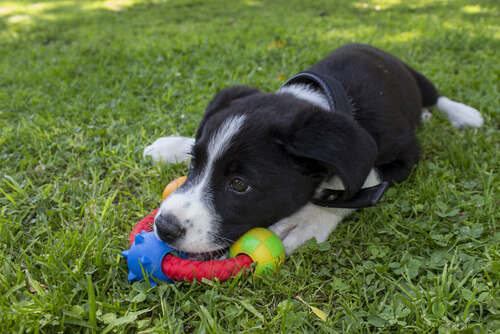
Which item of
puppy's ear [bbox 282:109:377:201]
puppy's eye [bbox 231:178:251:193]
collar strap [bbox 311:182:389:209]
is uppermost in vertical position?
puppy's ear [bbox 282:109:377:201]

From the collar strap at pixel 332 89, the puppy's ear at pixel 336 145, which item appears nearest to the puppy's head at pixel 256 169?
the puppy's ear at pixel 336 145

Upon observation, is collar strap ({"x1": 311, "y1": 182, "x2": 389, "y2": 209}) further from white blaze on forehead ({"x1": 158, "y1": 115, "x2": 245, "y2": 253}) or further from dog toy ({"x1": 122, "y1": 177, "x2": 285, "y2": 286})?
white blaze on forehead ({"x1": 158, "y1": 115, "x2": 245, "y2": 253})

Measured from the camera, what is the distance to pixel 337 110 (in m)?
2.50

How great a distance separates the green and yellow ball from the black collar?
1.42ft

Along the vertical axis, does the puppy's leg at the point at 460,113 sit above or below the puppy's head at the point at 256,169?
below

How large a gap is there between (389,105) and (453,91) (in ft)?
6.60

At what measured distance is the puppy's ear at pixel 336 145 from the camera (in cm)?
199

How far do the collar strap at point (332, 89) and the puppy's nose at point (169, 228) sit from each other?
1173 mm

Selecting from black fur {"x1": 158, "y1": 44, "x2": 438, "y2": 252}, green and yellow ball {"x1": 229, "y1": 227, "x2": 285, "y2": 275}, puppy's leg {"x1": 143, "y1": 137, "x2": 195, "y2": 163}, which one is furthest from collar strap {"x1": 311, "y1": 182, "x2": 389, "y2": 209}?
puppy's leg {"x1": 143, "y1": 137, "x2": 195, "y2": 163}

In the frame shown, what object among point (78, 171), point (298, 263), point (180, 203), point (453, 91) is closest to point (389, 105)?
point (298, 263)

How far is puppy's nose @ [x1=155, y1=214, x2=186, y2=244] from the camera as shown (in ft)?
6.70

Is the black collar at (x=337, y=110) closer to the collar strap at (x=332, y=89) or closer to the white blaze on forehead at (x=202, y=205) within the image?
the collar strap at (x=332, y=89)

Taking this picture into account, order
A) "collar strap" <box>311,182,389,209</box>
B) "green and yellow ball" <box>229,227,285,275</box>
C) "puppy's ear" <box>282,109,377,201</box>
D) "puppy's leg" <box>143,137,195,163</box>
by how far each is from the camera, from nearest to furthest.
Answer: "puppy's ear" <box>282,109,377,201</box> < "green and yellow ball" <box>229,227,285,275</box> < "collar strap" <box>311,182,389,209</box> < "puppy's leg" <box>143,137,195,163</box>

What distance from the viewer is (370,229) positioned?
2486 mm
